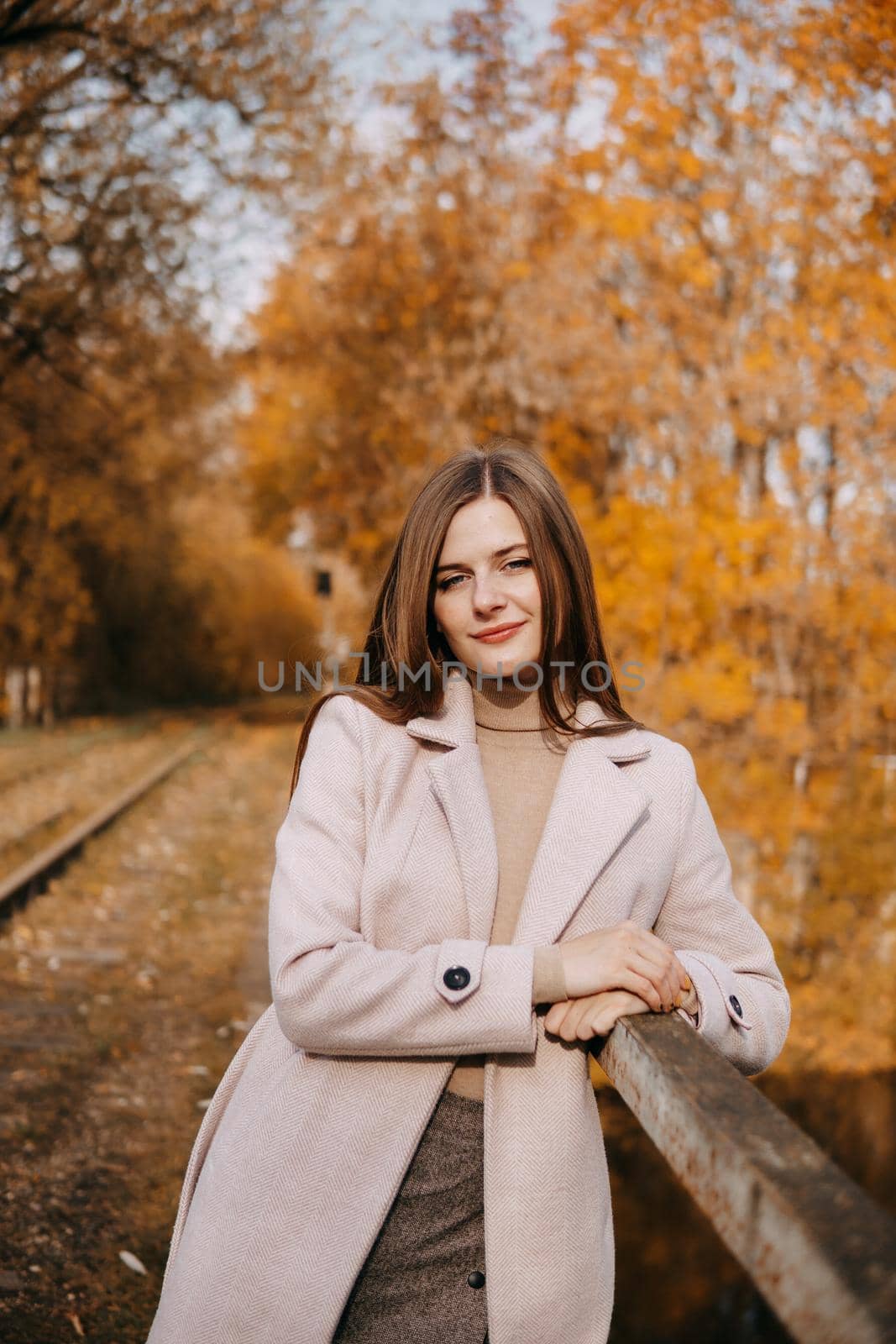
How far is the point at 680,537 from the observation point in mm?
11492

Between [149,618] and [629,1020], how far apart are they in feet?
97.3

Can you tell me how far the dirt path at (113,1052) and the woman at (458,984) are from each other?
6.54ft

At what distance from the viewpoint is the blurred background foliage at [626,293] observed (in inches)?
381

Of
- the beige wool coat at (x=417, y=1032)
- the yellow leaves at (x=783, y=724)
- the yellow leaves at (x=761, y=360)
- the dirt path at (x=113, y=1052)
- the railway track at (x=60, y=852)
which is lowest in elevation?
the dirt path at (x=113, y=1052)

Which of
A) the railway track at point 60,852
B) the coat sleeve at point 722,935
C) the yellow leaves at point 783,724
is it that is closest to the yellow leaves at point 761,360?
the yellow leaves at point 783,724

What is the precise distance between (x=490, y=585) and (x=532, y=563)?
0.09 metres

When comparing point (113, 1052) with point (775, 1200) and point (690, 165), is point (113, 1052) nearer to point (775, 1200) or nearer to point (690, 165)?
point (775, 1200)

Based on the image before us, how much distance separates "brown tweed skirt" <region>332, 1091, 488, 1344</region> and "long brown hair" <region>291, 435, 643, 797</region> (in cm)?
65

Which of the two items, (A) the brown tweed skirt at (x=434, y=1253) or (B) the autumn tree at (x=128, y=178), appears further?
(B) the autumn tree at (x=128, y=178)

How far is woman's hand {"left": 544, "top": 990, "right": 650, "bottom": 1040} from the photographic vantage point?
1.65 metres

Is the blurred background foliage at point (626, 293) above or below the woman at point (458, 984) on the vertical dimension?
above

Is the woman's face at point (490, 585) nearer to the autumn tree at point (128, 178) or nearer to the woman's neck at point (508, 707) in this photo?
the woman's neck at point (508, 707)

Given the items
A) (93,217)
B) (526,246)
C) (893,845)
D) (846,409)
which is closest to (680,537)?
(846,409)

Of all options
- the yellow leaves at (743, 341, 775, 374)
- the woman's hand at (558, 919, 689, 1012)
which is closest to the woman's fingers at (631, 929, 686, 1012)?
the woman's hand at (558, 919, 689, 1012)
